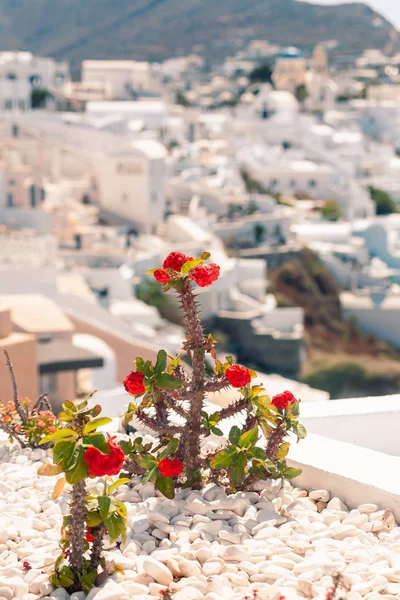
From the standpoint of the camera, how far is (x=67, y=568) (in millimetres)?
3834

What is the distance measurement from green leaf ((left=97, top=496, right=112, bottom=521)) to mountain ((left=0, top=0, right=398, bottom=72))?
15174 centimetres

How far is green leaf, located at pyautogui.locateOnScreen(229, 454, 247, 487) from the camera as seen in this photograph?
456cm

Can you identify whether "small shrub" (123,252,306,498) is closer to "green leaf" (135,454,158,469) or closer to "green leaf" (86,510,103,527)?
"green leaf" (135,454,158,469)

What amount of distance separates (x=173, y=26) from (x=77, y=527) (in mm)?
168993

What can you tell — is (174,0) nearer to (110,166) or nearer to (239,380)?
(110,166)

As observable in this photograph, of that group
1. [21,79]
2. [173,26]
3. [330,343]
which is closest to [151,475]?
[330,343]

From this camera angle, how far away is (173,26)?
166875 mm

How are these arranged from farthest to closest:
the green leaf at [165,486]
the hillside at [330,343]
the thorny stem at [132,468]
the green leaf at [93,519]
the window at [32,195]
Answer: the hillside at [330,343]
the window at [32,195]
the thorny stem at [132,468]
the green leaf at [165,486]
the green leaf at [93,519]

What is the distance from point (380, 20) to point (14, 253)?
531ft

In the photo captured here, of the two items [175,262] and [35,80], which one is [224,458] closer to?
[175,262]

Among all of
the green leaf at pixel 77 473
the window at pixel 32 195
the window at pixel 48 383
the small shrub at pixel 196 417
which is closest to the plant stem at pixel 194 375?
the small shrub at pixel 196 417

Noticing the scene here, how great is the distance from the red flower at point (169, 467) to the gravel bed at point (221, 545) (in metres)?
0.14

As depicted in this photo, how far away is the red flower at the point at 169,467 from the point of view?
14.9 ft

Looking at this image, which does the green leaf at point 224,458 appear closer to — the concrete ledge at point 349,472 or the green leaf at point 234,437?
the green leaf at point 234,437
